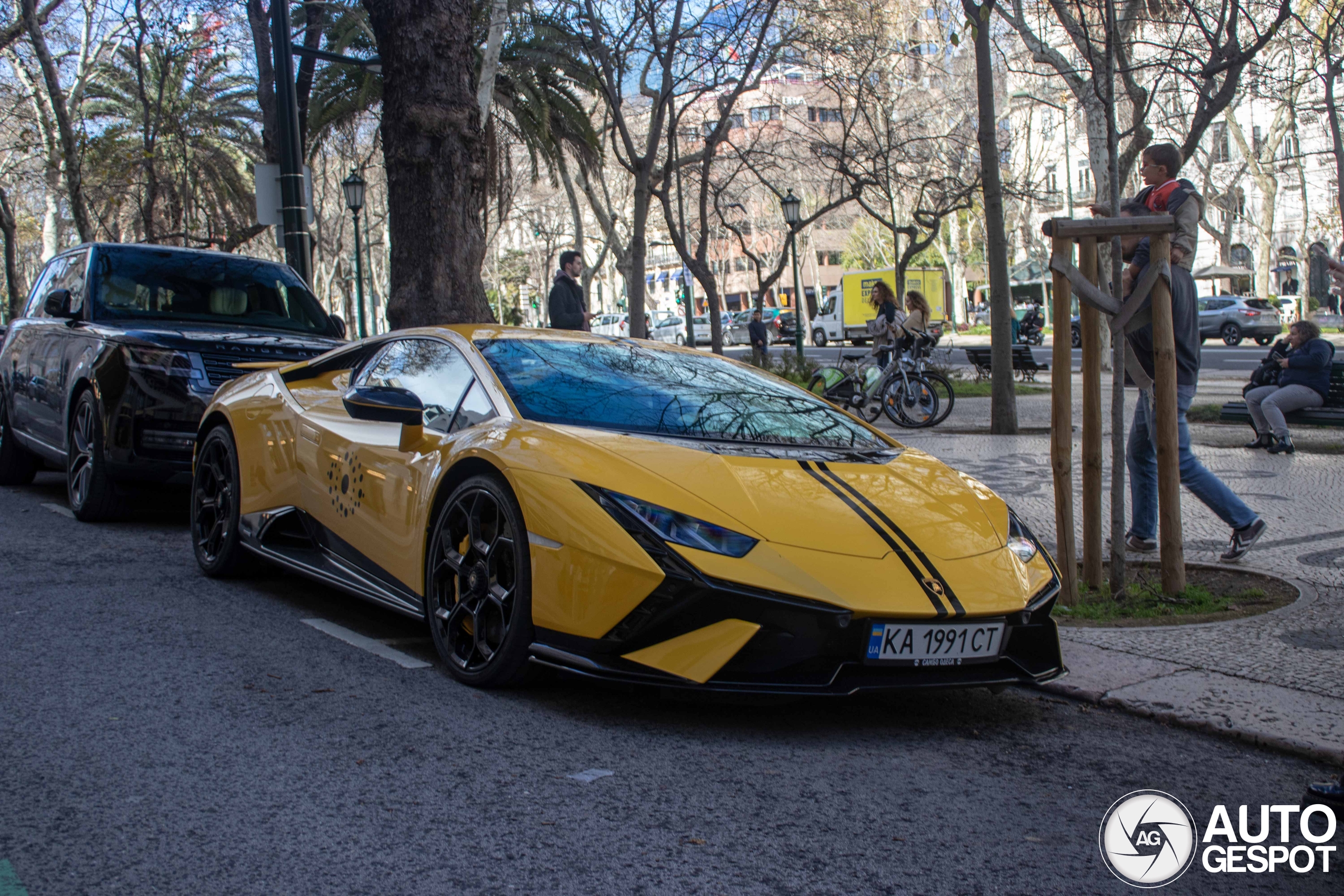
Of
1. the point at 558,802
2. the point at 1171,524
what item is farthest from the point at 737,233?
the point at 558,802

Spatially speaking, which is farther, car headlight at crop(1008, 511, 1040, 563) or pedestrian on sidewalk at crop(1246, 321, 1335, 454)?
pedestrian on sidewalk at crop(1246, 321, 1335, 454)

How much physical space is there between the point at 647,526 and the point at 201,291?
21.1 ft

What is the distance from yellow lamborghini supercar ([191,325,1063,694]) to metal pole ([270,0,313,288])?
689 centimetres

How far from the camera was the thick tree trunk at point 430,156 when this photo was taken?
9820 millimetres

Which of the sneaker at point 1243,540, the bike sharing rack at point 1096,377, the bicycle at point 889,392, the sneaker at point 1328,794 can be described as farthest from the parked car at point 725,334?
the sneaker at point 1328,794

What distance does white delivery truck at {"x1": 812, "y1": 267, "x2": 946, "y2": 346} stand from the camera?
5428 centimetres

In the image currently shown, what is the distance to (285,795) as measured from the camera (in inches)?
125

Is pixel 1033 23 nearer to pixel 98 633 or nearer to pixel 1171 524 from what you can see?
pixel 1171 524

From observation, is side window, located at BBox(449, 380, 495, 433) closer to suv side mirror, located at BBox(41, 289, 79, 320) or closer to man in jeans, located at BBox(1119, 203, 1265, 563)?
man in jeans, located at BBox(1119, 203, 1265, 563)

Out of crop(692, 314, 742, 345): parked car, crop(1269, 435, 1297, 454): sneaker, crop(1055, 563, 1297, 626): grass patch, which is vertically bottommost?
crop(1055, 563, 1297, 626): grass patch

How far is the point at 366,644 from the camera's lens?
4.90 m

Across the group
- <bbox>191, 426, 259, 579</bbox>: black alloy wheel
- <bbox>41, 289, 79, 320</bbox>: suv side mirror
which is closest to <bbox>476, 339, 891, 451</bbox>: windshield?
<bbox>191, 426, 259, 579</bbox>: black alloy wheel

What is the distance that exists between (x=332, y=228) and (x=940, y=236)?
29.0 metres

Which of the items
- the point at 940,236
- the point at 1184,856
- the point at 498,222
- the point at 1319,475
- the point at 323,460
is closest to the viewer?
the point at 1184,856
